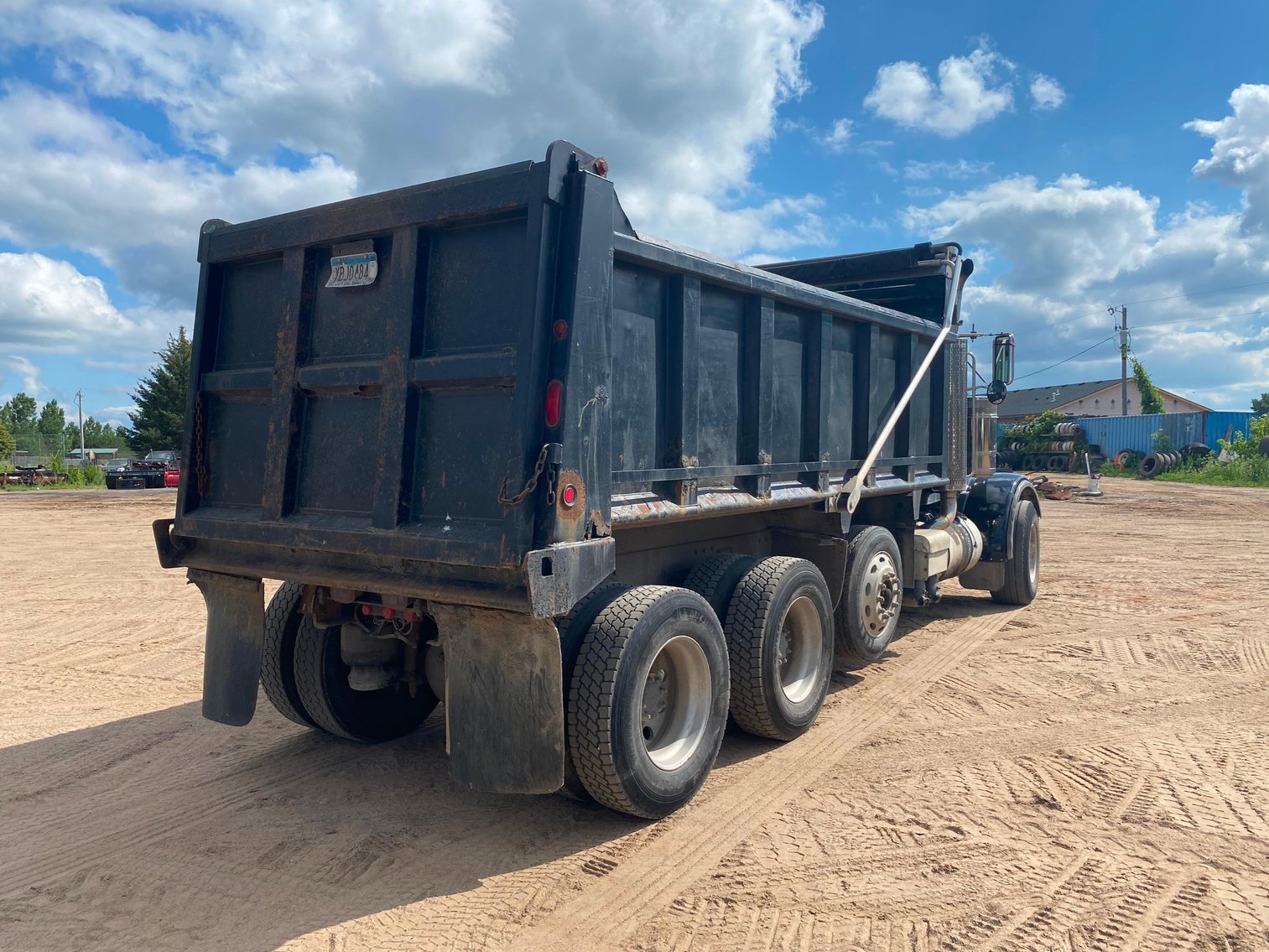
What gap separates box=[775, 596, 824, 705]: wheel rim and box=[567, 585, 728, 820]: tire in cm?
102

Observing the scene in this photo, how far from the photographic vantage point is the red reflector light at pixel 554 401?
11.8 feet

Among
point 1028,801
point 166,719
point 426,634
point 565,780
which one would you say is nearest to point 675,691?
point 565,780

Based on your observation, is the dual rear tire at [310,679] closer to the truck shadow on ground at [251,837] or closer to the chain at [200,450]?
the truck shadow on ground at [251,837]

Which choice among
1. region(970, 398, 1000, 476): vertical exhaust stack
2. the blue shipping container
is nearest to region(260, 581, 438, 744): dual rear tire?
region(970, 398, 1000, 476): vertical exhaust stack

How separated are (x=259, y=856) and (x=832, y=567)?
3.91 m

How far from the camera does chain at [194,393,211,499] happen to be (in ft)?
15.6

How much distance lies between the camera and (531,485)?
3.51 meters

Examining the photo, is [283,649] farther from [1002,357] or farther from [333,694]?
[1002,357]

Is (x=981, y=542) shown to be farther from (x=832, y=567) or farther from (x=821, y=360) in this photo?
(x=821, y=360)

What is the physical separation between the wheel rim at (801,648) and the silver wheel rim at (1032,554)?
4879mm

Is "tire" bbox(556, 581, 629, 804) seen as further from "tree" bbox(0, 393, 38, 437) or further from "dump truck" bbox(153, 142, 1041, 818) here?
"tree" bbox(0, 393, 38, 437)

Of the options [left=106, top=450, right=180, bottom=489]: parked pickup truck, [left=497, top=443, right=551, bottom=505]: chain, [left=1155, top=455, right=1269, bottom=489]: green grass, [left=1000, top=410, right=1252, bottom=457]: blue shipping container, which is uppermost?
[left=1000, top=410, right=1252, bottom=457]: blue shipping container

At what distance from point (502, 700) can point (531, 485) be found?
0.92 m

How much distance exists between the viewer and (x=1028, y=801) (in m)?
4.37
